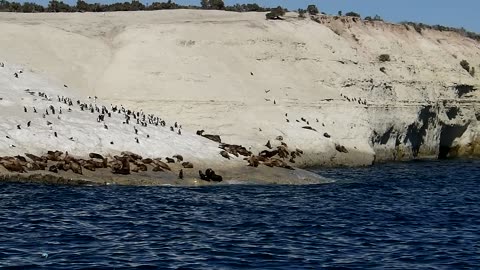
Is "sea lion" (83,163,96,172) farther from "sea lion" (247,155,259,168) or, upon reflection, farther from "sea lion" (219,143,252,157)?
"sea lion" (219,143,252,157)

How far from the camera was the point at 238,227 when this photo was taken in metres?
25.1

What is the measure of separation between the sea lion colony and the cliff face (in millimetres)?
2421

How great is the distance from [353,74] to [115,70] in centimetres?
1690

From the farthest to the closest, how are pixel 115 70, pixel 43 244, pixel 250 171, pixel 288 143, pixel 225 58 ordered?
pixel 225 58
pixel 115 70
pixel 288 143
pixel 250 171
pixel 43 244

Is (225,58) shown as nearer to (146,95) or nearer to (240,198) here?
(146,95)

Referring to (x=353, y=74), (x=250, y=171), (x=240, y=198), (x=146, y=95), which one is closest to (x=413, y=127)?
(x=353, y=74)

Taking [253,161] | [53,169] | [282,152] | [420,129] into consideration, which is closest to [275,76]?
[420,129]

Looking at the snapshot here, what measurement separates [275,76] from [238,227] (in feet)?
115

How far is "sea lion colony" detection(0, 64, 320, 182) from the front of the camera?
34969 mm

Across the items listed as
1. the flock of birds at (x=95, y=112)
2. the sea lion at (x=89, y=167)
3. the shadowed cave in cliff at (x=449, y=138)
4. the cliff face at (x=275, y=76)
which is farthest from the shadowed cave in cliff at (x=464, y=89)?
the sea lion at (x=89, y=167)

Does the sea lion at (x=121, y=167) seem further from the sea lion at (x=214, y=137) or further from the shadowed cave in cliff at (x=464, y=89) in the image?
the shadowed cave in cliff at (x=464, y=89)

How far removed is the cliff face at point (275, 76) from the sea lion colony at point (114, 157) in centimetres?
242

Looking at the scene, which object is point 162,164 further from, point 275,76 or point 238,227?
point 275,76

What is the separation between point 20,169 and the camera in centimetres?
3388
